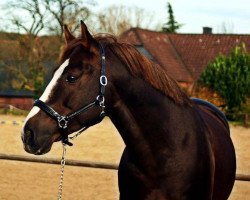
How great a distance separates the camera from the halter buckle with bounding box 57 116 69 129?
122 inches

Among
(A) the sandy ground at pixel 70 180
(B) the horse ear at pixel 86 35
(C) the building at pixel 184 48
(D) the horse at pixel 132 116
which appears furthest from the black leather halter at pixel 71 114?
(C) the building at pixel 184 48

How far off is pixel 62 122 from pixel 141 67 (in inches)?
24.6

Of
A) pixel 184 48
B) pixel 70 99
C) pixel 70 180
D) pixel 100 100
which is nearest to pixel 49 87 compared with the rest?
pixel 70 99

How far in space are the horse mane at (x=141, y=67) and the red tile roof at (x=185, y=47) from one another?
40161 millimetres

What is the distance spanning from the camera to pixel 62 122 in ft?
10.2

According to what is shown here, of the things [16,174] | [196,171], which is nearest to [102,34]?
[196,171]

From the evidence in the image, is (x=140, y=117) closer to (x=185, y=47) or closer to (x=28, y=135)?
(x=28, y=135)

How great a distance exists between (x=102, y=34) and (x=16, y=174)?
7.81 m

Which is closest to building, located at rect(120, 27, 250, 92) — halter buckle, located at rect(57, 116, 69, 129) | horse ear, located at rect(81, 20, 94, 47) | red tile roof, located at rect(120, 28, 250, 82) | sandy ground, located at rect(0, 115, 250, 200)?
red tile roof, located at rect(120, 28, 250, 82)

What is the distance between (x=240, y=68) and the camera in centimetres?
3484

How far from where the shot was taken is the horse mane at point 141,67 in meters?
3.30

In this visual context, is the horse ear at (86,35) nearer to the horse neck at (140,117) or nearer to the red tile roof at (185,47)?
the horse neck at (140,117)

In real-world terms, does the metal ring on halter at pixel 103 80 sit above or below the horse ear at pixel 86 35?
below

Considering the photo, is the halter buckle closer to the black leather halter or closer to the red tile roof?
the black leather halter
